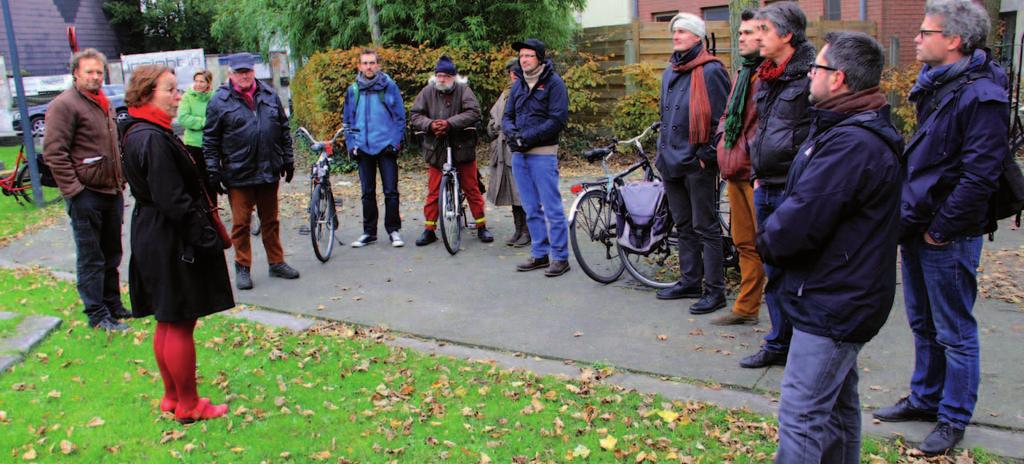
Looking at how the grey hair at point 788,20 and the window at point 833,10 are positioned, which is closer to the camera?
the grey hair at point 788,20

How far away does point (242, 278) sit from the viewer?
299 inches

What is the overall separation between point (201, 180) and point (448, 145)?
4386 mm

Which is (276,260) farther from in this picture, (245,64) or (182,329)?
(182,329)

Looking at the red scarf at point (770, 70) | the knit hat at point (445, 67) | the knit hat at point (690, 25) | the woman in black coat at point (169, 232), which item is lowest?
the woman in black coat at point (169, 232)

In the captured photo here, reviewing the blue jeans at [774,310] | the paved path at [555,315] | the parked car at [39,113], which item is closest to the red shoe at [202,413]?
the paved path at [555,315]

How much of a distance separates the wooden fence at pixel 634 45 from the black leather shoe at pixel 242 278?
8.89 meters

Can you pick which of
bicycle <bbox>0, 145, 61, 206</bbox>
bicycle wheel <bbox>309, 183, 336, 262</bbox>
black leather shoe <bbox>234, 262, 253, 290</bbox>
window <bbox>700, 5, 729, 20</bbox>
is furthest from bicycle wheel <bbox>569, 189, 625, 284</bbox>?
window <bbox>700, 5, 729, 20</bbox>

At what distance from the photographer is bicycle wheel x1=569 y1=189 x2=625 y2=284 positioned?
7.17 m

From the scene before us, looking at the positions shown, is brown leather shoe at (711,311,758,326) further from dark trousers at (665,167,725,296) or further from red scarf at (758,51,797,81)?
red scarf at (758,51,797,81)

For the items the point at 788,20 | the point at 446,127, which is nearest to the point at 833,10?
the point at 446,127

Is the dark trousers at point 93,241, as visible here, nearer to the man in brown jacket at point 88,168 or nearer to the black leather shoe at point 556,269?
the man in brown jacket at point 88,168

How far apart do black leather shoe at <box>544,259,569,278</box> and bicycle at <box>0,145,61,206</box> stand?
9.11 meters

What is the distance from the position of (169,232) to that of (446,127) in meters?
4.51

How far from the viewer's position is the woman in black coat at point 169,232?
14.1 ft
